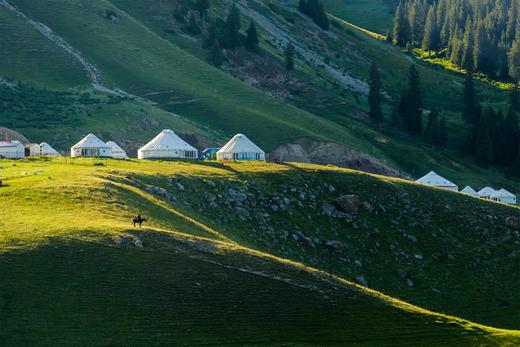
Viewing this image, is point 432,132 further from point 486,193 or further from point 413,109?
point 486,193

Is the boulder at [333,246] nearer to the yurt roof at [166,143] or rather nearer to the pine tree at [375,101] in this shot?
the yurt roof at [166,143]

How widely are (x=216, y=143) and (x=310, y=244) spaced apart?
54.9m

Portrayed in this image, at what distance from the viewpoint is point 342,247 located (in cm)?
9006

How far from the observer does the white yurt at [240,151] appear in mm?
117375

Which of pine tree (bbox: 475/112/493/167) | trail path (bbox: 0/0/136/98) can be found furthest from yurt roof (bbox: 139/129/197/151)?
pine tree (bbox: 475/112/493/167)

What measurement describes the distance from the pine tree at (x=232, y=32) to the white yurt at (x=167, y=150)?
80571 mm

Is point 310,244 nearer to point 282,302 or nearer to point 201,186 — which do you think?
point 201,186

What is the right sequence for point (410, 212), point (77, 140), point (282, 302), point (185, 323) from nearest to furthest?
point (185, 323) < point (282, 302) < point (410, 212) < point (77, 140)

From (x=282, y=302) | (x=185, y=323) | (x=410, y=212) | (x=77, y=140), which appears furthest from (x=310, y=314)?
(x=77, y=140)

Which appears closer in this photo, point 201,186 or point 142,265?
point 142,265

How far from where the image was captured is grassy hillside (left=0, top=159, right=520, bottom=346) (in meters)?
55.0

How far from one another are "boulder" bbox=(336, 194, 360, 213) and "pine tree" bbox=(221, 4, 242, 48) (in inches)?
3999

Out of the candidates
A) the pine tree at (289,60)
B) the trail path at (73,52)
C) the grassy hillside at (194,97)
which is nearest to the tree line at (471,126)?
the grassy hillside at (194,97)

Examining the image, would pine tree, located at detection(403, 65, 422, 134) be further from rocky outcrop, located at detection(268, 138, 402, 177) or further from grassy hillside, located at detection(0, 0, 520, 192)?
rocky outcrop, located at detection(268, 138, 402, 177)
